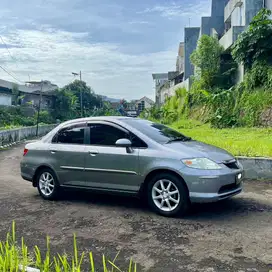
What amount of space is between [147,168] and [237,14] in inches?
848

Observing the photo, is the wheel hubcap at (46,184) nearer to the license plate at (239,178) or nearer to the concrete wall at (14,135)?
the license plate at (239,178)

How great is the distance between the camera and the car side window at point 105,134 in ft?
19.6

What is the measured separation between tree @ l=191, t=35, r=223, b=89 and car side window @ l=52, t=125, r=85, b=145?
19.0 m

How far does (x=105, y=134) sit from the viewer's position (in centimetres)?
616

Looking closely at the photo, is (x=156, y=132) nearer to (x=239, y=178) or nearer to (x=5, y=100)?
(x=239, y=178)

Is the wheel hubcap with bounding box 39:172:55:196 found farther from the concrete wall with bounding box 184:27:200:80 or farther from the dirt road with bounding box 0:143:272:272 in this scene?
the concrete wall with bounding box 184:27:200:80

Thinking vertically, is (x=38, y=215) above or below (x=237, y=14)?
below

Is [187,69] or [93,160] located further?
[187,69]

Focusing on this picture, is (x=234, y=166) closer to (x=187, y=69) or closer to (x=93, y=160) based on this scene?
(x=93, y=160)

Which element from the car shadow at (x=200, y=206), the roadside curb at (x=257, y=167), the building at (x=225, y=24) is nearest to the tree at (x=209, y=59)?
the building at (x=225, y=24)

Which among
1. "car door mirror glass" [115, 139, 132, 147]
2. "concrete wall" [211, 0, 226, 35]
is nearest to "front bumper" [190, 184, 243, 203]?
"car door mirror glass" [115, 139, 132, 147]

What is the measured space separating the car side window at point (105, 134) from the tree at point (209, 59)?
1917 cm

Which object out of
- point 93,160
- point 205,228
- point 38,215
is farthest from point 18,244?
point 205,228

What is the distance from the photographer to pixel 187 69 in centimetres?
3681
